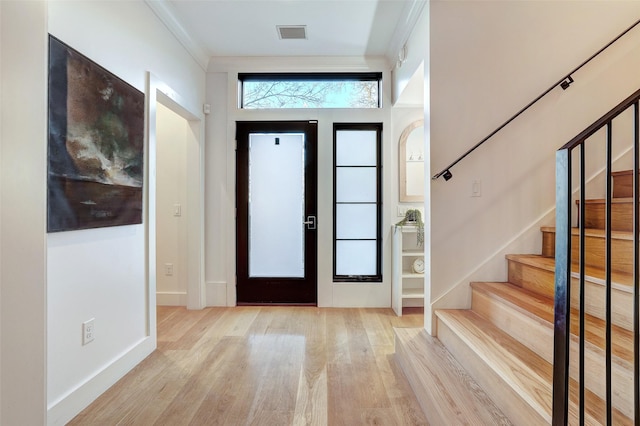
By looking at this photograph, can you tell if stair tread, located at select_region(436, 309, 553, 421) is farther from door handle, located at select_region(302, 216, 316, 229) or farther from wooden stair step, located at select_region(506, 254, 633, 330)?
door handle, located at select_region(302, 216, 316, 229)

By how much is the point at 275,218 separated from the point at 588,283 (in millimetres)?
2950

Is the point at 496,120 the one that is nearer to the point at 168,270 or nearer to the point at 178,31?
the point at 178,31

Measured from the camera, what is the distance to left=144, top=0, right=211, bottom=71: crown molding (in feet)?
9.05

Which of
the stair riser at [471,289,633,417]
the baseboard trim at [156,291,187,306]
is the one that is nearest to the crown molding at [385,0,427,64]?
the stair riser at [471,289,633,417]

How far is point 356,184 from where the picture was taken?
4.01m

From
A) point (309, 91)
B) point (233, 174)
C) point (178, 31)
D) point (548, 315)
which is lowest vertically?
point (548, 315)

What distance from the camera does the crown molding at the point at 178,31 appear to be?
109 inches

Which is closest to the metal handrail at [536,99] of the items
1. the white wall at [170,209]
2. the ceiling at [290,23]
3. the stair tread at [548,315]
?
the stair tread at [548,315]

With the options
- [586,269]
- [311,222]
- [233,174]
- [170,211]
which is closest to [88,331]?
[170,211]

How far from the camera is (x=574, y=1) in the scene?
8.04ft

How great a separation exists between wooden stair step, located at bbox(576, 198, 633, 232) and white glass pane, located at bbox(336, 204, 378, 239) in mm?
2051

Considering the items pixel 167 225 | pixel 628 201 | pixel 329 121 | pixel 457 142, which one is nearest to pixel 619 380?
pixel 628 201

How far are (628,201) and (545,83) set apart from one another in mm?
1008

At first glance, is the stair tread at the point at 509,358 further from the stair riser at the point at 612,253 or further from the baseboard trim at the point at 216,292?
the baseboard trim at the point at 216,292
